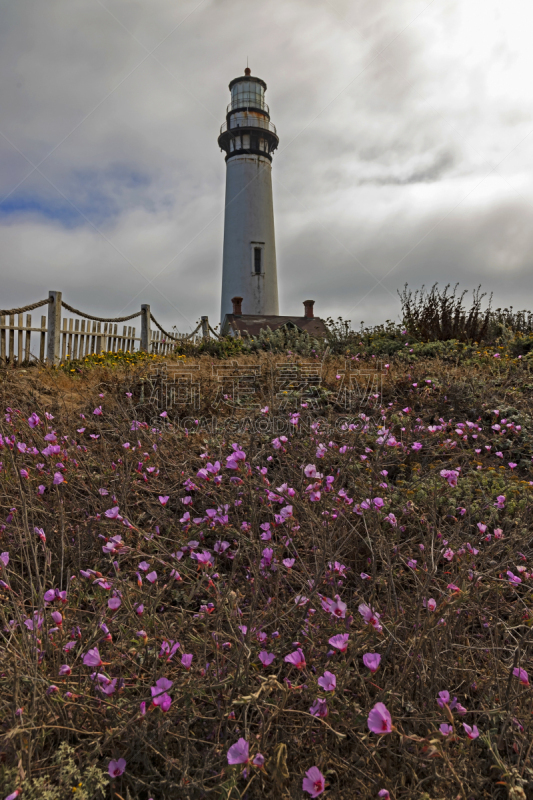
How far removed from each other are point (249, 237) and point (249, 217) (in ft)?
3.17

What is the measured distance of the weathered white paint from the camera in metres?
21.2

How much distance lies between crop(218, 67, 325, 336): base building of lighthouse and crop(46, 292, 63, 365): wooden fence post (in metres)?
10.8

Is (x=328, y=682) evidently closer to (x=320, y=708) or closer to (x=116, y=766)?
(x=320, y=708)

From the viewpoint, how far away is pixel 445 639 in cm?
167

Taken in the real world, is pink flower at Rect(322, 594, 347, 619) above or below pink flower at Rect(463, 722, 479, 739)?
above

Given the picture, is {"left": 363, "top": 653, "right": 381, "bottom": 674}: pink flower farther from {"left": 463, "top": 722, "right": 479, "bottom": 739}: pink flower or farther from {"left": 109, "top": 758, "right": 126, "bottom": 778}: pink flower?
{"left": 109, "top": 758, "right": 126, "bottom": 778}: pink flower

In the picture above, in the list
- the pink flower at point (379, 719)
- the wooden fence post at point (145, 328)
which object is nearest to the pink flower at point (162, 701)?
the pink flower at point (379, 719)

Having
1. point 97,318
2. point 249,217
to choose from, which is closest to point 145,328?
point 97,318

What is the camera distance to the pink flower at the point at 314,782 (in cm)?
115

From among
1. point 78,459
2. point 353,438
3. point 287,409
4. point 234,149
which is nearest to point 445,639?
point 353,438

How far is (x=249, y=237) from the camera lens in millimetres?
21328

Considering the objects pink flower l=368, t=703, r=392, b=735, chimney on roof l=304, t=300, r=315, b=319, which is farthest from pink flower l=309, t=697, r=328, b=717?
chimney on roof l=304, t=300, r=315, b=319

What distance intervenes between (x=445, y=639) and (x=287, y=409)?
9.78 feet

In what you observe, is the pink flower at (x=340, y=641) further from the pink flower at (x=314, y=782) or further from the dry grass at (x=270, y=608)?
the pink flower at (x=314, y=782)
